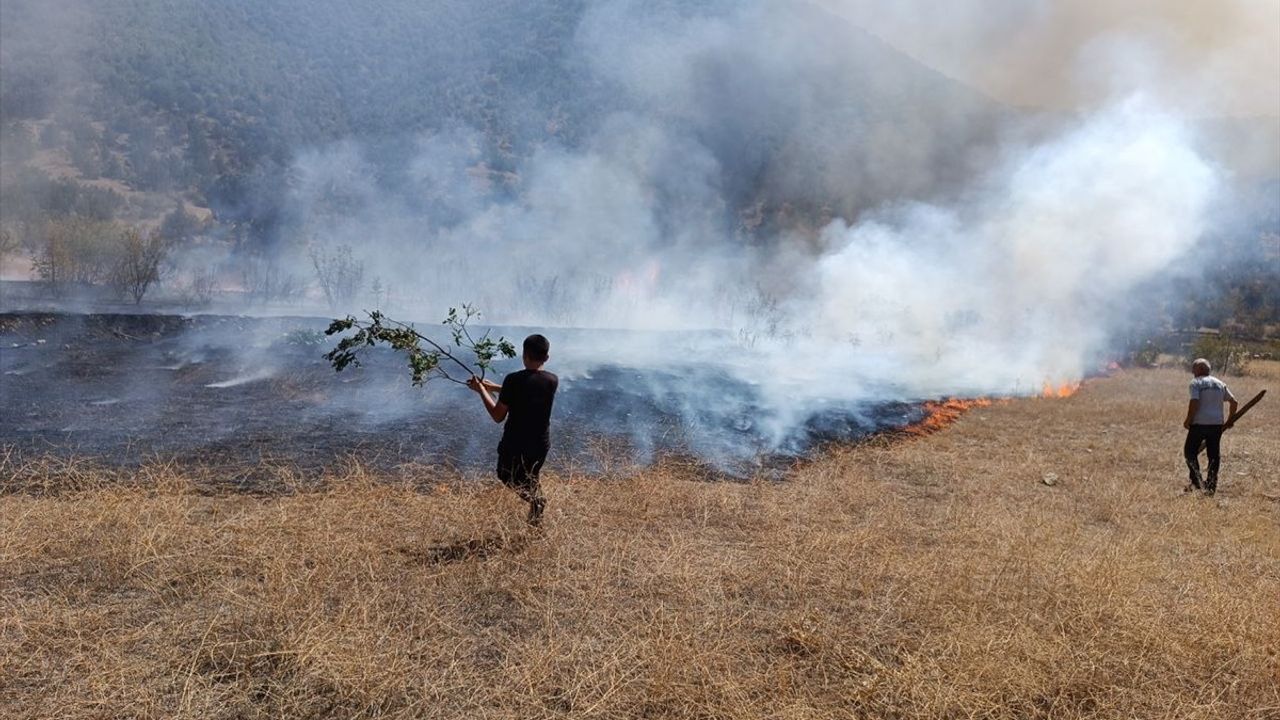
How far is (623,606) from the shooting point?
434 centimetres

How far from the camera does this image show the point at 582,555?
16.6ft

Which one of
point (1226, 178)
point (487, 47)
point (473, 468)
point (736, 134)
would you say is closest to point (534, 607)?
point (473, 468)

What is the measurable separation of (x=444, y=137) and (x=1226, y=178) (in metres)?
52.8

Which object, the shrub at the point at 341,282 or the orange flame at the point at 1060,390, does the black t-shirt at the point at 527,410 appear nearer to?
the orange flame at the point at 1060,390

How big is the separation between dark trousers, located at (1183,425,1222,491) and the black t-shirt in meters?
7.26

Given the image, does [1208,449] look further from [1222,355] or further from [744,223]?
[744,223]

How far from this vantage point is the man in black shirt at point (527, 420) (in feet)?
17.1

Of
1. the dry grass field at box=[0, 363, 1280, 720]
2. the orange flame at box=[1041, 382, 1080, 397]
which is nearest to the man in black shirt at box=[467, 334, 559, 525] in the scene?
the dry grass field at box=[0, 363, 1280, 720]

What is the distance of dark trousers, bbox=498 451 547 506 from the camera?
5.32m

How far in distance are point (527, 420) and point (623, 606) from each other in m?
1.56

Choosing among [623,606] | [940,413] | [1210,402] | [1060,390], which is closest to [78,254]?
[940,413]

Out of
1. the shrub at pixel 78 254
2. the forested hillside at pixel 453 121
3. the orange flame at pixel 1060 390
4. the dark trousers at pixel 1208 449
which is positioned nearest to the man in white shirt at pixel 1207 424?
the dark trousers at pixel 1208 449

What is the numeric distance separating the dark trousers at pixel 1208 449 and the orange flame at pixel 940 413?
4.70 m

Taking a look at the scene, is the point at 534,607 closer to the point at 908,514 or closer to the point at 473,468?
the point at 908,514
